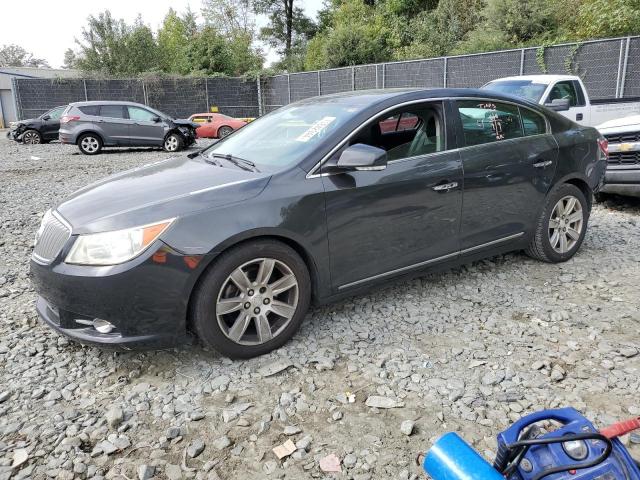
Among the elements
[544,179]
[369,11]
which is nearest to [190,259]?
[544,179]

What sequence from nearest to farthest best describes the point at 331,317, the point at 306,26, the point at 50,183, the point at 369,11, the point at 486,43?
the point at 331,317
the point at 50,183
the point at 486,43
the point at 369,11
the point at 306,26

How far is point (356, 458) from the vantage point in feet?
7.80

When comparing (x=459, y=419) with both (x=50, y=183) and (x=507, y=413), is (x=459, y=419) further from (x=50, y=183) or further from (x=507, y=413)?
(x=50, y=183)

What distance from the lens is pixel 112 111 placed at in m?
15.5

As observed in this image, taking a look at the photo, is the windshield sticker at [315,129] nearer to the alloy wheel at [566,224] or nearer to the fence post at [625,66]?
the alloy wheel at [566,224]

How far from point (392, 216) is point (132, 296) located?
173 centimetres

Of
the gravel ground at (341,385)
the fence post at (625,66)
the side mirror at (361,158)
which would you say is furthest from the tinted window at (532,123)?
the fence post at (625,66)

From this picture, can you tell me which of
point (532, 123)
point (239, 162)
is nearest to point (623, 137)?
point (532, 123)

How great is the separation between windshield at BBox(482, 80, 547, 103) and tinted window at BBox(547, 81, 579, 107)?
19 centimetres

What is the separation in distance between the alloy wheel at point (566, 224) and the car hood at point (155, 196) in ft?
9.06

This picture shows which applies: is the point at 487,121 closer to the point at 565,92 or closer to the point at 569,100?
the point at 569,100

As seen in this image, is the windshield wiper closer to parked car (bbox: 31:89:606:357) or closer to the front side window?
parked car (bbox: 31:89:606:357)

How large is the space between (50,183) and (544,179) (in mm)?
8879

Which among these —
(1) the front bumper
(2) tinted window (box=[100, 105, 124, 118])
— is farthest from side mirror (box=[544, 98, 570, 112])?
(2) tinted window (box=[100, 105, 124, 118])
